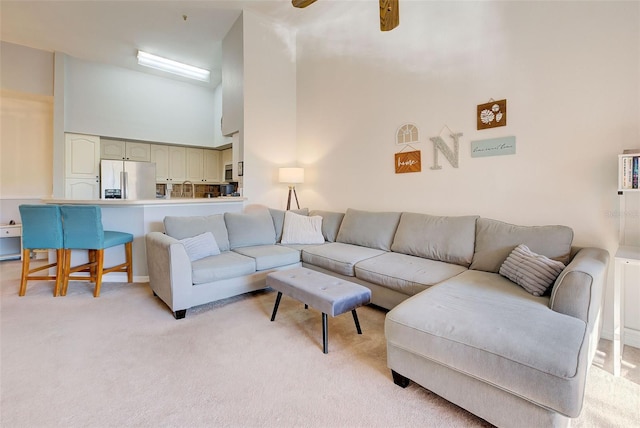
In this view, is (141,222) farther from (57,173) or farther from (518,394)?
(518,394)

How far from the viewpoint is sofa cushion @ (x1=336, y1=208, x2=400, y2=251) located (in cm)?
326

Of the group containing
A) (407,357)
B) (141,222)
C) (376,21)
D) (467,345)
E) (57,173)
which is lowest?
(407,357)

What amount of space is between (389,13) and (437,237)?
1876 mm

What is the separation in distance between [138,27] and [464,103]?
4555mm

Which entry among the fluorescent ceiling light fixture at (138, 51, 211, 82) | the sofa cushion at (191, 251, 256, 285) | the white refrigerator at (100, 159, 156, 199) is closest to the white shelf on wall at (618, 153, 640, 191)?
the sofa cushion at (191, 251, 256, 285)

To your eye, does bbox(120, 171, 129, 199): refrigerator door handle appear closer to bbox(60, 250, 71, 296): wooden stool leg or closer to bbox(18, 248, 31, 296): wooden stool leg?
bbox(18, 248, 31, 296): wooden stool leg

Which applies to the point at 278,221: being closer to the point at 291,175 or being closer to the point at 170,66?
the point at 291,175

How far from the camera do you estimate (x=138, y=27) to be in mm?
4320

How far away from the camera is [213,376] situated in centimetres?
177

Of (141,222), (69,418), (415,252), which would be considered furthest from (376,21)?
(69,418)

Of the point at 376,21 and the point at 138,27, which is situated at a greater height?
the point at 138,27

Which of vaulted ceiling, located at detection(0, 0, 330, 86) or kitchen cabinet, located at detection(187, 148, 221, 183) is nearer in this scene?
vaulted ceiling, located at detection(0, 0, 330, 86)

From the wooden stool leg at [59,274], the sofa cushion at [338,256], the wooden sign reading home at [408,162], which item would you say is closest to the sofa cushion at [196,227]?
the sofa cushion at [338,256]

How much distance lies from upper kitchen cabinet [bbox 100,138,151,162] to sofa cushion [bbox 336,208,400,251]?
4659 millimetres
